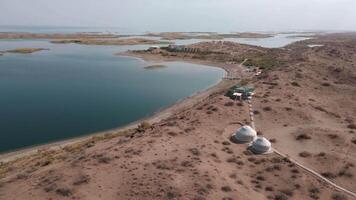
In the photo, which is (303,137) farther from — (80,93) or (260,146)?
(80,93)

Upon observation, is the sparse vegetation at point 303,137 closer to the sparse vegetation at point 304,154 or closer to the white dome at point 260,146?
the sparse vegetation at point 304,154

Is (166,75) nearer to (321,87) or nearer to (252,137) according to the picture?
(321,87)

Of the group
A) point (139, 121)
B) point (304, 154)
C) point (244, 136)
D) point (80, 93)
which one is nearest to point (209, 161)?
point (244, 136)

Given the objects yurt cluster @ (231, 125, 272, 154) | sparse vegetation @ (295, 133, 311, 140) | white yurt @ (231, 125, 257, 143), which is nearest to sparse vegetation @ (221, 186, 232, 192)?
yurt cluster @ (231, 125, 272, 154)

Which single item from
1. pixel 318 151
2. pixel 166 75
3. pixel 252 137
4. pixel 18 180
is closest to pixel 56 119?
pixel 18 180

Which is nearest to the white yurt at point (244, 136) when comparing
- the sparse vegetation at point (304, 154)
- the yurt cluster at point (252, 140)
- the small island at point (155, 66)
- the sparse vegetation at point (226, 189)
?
the yurt cluster at point (252, 140)

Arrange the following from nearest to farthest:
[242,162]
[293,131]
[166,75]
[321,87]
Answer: [242,162] → [293,131] → [321,87] → [166,75]
